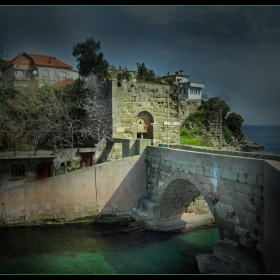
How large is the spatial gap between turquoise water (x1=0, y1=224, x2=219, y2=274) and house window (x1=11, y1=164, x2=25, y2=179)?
6.54 metres

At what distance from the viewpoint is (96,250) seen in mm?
9234

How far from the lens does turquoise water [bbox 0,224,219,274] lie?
319 inches

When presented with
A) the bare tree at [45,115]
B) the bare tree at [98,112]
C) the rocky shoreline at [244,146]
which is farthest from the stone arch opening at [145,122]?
the rocky shoreline at [244,146]

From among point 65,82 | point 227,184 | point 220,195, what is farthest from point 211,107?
point 227,184

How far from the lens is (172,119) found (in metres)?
17.4

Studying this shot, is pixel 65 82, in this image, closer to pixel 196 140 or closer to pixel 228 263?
pixel 196 140

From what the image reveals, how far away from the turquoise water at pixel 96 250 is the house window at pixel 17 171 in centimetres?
654

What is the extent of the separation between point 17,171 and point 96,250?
954 centimetres

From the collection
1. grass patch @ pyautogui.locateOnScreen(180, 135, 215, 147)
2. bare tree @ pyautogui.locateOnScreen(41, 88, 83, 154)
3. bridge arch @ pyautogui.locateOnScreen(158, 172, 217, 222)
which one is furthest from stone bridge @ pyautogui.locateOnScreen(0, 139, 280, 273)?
grass patch @ pyautogui.locateOnScreen(180, 135, 215, 147)

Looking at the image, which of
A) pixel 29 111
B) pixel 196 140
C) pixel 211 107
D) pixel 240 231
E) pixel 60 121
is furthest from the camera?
pixel 211 107

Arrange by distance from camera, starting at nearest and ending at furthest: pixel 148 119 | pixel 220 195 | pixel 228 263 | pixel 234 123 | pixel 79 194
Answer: pixel 228 263
pixel 220 195
pixel 79 194
pixel 148 119
pixel 234 123
